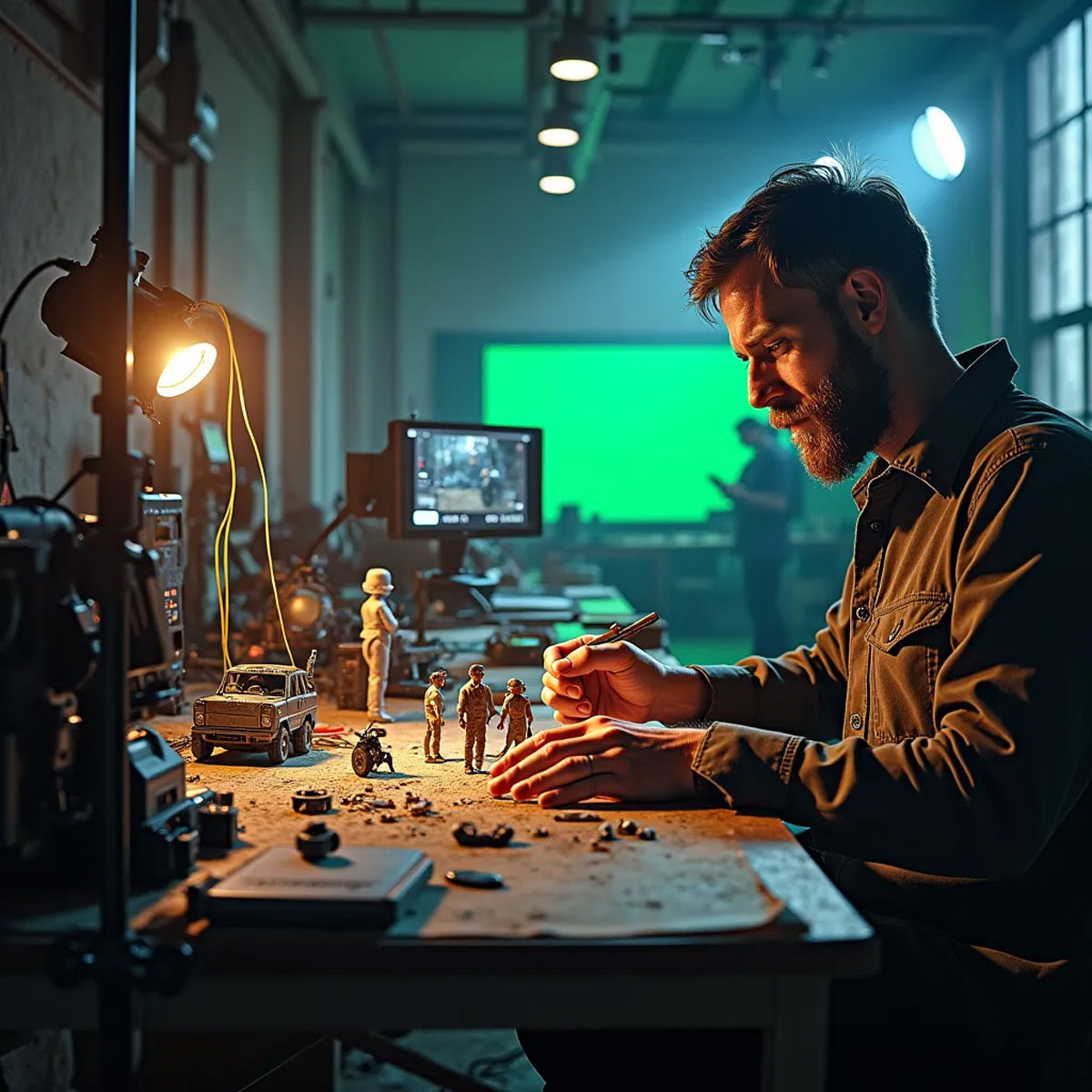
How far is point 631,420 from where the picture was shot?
9.74 metres

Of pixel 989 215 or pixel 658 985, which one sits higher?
pixel 989 215

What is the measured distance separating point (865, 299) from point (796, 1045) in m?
1.02

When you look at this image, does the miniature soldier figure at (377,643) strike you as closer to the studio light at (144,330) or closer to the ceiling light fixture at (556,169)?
the studio light at (144,330)

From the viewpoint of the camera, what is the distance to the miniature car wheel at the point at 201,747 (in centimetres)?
162

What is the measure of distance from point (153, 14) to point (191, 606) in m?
1.57

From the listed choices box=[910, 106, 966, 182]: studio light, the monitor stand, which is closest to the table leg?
the monitor stand

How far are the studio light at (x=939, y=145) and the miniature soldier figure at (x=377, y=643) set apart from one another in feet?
20.1

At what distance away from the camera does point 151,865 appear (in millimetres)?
1103

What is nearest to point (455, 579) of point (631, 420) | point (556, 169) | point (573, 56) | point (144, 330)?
point (144, 330)

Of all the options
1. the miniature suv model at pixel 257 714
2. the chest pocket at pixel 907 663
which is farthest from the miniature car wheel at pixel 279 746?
the chest pocket at pixel 907 663

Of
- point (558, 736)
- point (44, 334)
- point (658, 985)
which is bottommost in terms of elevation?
point (658, 985)

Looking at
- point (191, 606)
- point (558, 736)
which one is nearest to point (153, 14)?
point (191, 606)

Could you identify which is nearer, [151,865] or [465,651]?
[151,865]

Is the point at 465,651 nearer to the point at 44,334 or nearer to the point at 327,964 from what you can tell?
the point at 44,334
